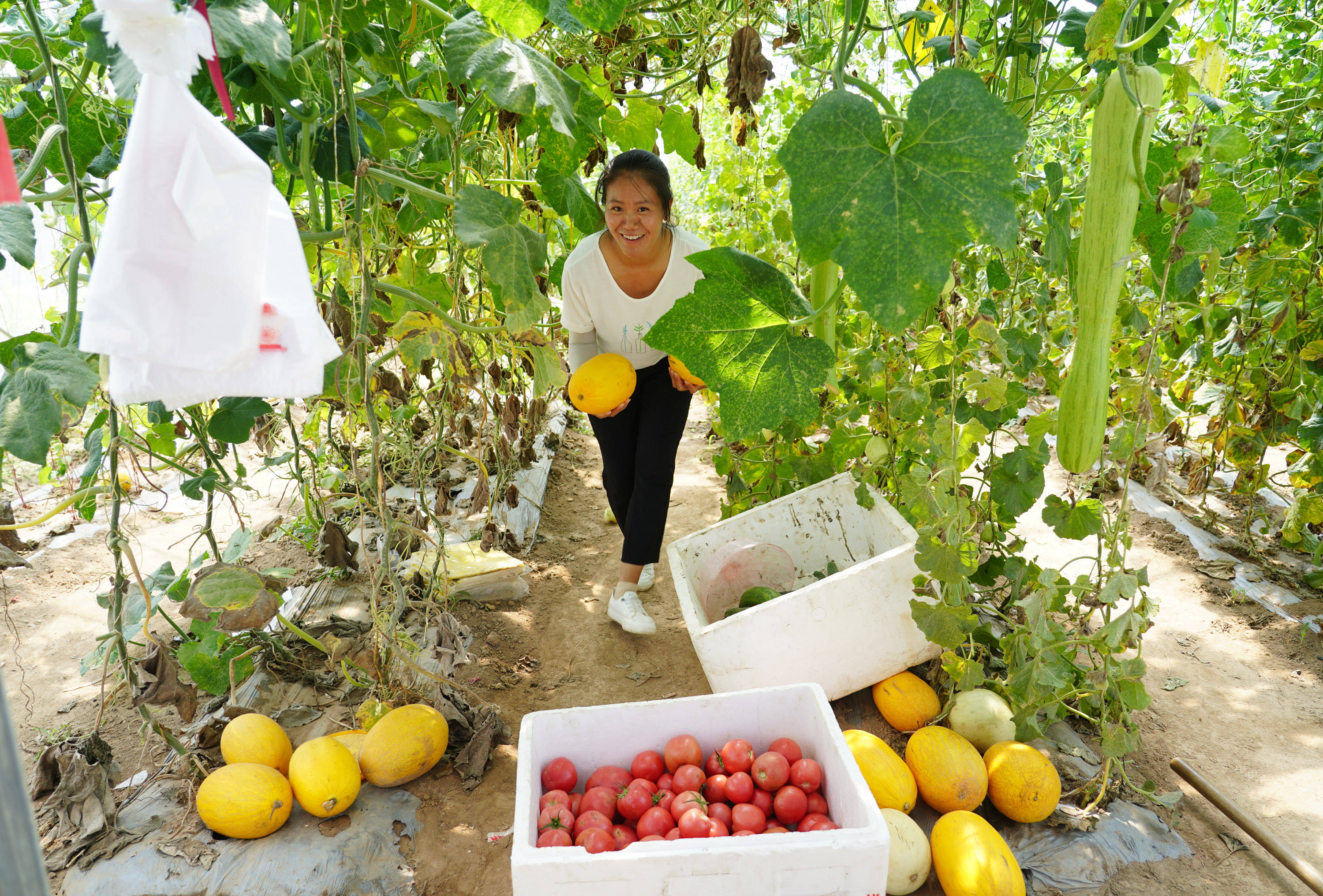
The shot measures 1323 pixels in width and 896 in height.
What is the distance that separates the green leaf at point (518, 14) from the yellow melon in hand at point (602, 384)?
3.65ft

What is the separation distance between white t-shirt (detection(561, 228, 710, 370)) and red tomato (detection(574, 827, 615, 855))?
135cm

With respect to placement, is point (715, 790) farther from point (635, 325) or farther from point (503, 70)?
point (635, 325)

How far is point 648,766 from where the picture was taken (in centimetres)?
152

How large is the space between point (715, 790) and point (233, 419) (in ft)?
4.10

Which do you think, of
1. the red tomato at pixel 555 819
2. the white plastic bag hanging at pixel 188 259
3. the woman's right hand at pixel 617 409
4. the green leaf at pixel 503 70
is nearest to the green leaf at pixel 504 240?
the green leaf at pixel 503 70

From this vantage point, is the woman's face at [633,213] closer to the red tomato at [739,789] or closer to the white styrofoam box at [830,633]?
the white styrofoam box at [830,633]

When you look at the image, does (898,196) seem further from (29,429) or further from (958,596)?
(29,429)

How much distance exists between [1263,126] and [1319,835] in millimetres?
2398

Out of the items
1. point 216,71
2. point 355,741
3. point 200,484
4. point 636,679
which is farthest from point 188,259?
point 636,679

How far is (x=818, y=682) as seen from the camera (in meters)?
1.92

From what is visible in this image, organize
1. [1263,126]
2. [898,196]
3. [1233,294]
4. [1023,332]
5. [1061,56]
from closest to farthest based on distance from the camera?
[898,196]
[1023,332]
[1263,126]
[1233,294]
[1061,56]

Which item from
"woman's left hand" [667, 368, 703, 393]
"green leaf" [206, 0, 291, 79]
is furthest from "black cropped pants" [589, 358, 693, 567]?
"green leaf" [206, 0, 291, 79]

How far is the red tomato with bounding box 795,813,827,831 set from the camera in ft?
4.41

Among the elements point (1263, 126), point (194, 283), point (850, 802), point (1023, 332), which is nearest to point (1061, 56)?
point (1263, 126)
